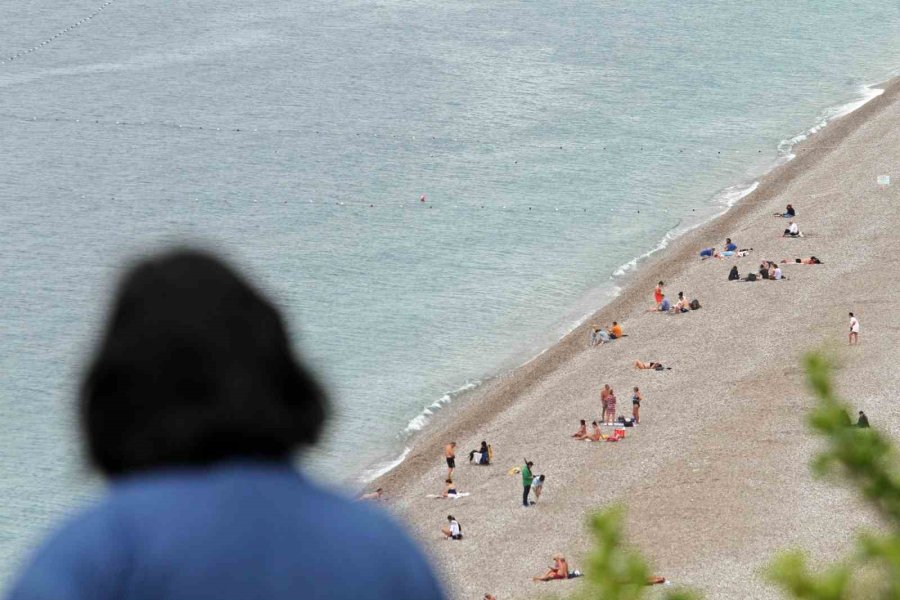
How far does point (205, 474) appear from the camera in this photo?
2.15 metres

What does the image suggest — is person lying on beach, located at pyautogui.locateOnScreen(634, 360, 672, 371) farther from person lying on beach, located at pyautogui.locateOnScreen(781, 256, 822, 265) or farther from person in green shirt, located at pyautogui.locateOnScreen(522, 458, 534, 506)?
person lying on beach, located at pyautogui.locateOnScreen(781, 256, 822, 265)

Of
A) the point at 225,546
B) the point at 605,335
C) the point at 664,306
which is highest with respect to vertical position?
the point at 225,546

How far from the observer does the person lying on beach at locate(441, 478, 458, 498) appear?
1045 inches

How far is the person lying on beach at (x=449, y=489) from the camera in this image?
26.5 meters

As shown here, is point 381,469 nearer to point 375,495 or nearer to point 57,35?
point 375,495

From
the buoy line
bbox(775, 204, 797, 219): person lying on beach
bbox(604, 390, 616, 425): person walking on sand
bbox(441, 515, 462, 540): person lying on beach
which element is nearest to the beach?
bbox(441, 515, 462, 540): person lying on beach

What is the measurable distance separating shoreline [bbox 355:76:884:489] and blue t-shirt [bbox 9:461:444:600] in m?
26.6

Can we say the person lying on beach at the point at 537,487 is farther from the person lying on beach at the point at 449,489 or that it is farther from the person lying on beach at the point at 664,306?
the person lying on beach at the point at 664,306

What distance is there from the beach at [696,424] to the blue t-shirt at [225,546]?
1453cm

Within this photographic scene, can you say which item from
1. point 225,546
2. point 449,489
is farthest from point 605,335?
point 225,546

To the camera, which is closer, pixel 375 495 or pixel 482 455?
pixel 375 495

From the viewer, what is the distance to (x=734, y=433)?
2609 centimetres

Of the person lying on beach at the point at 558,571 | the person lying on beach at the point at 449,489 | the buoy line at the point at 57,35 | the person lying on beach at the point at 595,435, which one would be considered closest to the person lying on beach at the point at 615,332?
the person lying on beach at the point at 595,435

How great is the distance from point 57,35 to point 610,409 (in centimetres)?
5094
